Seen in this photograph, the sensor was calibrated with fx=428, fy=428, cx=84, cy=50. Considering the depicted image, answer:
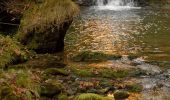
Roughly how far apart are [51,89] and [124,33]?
1571 cm

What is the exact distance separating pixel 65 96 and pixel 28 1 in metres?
8.20

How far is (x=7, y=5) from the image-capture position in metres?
18.8

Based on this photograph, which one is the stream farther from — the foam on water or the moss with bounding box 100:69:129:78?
the foam on water

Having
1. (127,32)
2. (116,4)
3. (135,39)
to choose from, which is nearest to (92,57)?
(135,39)

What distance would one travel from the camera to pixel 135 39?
26.9m

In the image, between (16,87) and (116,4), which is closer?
(16,87)

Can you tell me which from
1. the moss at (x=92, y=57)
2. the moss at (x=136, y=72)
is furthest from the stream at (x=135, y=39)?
the moss at (x=92, y=57)

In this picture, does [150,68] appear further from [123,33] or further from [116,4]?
[116,4]

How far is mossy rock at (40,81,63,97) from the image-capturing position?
44.8 feet

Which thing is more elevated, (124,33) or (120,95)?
(124,33)

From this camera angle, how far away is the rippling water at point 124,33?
23.4 meters

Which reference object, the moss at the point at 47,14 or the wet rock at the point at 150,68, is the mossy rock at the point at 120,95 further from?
the moss at the point at 47,14

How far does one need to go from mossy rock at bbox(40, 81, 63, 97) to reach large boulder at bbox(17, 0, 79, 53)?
6.32 meters

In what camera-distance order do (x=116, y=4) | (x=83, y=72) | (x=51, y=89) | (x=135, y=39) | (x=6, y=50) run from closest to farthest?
1. (x=51, y=89)
2. (x=6, y=50)
3. (x=83, y=72)
4. (x=135, y=39)
5. (x=116, y=4)
